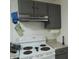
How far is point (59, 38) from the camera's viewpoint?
4027 millimetres

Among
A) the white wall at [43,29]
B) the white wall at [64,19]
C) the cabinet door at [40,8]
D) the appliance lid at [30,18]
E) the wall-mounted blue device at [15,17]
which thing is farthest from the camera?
the white wall at [64,19]

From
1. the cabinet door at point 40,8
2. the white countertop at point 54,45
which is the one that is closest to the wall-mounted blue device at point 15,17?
the cabinet door at point 40,8

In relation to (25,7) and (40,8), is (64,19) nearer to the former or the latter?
(40,8)

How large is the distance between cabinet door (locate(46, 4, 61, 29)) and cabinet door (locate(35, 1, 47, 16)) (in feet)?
0.70

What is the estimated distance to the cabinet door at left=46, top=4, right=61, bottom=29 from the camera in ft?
11.9

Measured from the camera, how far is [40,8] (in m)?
3.34

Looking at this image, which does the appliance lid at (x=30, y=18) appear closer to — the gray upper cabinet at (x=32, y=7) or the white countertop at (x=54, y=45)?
the gray upper cabinet at (x=32, y=7)

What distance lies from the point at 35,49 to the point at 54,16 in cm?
125

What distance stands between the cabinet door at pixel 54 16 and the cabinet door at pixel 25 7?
0.71 meters

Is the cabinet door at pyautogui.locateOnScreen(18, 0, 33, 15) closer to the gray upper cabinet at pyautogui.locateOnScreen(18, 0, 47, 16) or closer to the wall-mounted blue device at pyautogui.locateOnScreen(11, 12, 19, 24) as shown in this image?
the gray upper cabinet at pyautogui.locateOnScreen(18, 0, 47, 16)

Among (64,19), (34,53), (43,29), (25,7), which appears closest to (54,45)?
(43,29)

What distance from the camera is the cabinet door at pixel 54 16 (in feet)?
11.9
